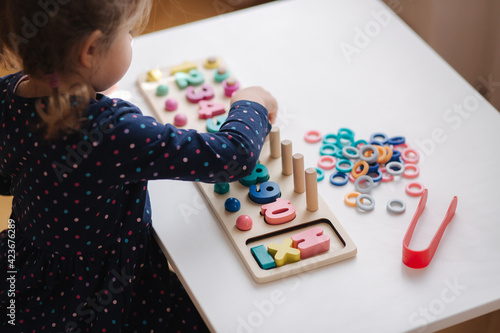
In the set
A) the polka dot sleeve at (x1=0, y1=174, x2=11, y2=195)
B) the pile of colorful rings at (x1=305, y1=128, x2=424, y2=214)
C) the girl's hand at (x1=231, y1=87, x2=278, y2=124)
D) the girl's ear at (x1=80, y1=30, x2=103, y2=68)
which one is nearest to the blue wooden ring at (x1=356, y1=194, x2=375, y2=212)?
the pile of colorful rings at (x1=305, y1=128, x2=424, y2=214)

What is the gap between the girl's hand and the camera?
3.42 feet

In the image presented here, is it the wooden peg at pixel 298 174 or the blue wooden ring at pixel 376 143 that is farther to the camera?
the blue wooden ring at pixel 376 143

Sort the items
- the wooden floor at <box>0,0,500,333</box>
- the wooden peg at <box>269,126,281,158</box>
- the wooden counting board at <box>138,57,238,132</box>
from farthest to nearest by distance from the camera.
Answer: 1. the wooden floor at <box>0,0,500,333</box>
2. the wooden counting board at <box>138,57,238,132</box>
3. the wooden peg at <box>269,126,281,158</box>

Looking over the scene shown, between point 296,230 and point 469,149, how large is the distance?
319 millimetres

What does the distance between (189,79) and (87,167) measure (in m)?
0.40

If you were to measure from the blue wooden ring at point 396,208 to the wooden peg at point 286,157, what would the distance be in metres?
0.16

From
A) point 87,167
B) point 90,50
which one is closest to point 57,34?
point 90,50

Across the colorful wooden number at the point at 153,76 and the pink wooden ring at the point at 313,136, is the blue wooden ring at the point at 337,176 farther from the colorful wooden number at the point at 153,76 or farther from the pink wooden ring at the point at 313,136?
the colorful wooden number at the point at 153,76

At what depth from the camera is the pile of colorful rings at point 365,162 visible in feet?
3.24

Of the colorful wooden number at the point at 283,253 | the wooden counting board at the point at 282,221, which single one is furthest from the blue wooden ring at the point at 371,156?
the colorful wooden number at the point at 283,253

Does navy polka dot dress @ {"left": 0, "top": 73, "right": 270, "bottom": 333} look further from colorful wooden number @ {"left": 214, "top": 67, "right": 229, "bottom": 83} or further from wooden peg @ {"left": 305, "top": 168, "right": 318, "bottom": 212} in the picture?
colorful wooden number @ {"left": 214, "top": 67, "right": 229, "bottom": 83}

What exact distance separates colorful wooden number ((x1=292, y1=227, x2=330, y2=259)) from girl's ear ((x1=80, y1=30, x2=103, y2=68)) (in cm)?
36

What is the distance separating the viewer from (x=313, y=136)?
1103mm

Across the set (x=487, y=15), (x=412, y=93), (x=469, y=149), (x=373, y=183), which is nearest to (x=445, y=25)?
(x=487, y=15)
